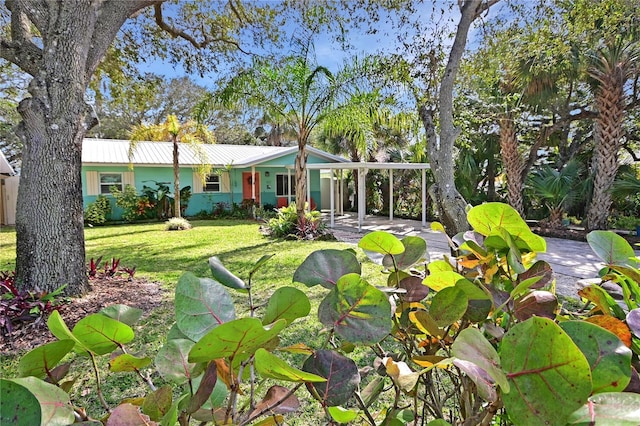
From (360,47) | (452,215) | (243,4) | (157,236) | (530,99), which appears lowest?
(157,236)

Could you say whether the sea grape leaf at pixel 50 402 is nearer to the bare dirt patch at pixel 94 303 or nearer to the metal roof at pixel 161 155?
the bare dirt patch at pixel 94 303

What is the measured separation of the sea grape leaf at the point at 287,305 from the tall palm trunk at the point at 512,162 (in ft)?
44.2

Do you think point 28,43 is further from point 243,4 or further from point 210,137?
point 210,137

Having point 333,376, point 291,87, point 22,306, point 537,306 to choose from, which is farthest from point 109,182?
point 537,306

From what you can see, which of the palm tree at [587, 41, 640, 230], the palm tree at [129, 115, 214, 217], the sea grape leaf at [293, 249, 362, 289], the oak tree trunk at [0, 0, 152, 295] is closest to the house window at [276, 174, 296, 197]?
the palm tree at [129, 115, 214, 217]

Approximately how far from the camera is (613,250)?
871mm

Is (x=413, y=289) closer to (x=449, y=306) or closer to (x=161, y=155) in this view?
(x=449, y=306)

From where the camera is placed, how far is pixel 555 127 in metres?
13.0

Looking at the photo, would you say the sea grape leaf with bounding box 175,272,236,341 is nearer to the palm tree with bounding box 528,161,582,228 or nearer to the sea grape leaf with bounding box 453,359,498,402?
the sea grape leaf with bounding box 453,359,498,402

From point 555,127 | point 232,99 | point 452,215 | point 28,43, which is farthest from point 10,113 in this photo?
point 555,127

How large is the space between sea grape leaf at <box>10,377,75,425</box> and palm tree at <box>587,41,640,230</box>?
42.8 ft

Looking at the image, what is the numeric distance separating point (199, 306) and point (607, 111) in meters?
13.3

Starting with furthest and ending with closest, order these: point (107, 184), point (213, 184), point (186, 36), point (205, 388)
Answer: point (213, 184) → point (107, 184) → point (186, 36) → point (205, 388)

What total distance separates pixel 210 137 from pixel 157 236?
16.6 feet
